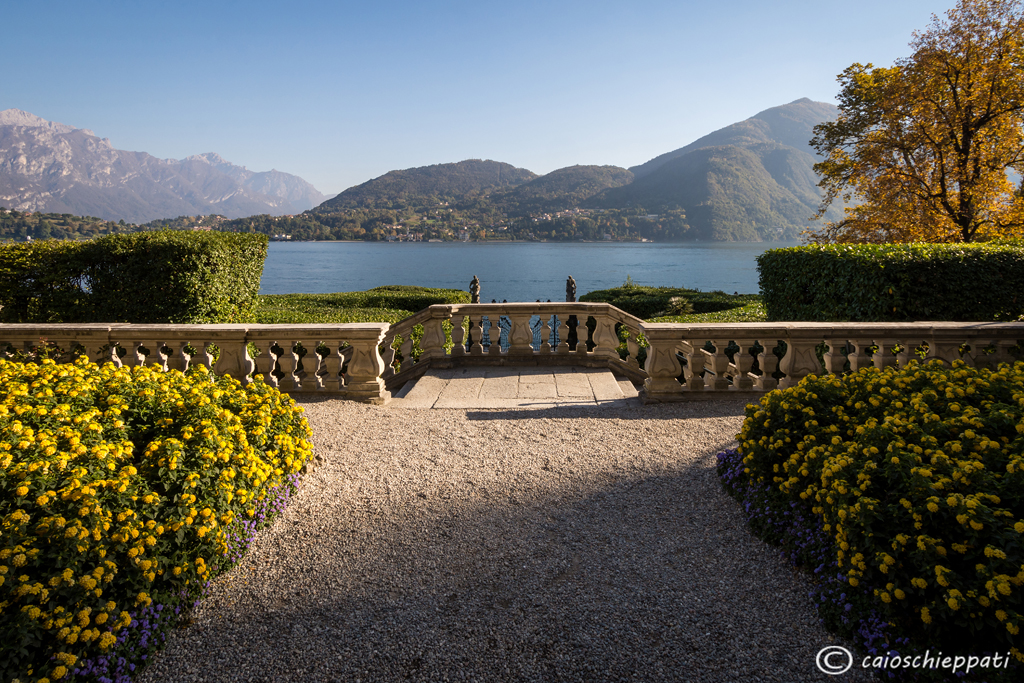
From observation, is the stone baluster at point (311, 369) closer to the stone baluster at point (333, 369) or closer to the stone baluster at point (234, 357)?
the stone baluster at point (333, 369)

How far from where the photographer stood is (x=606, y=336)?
28.1ft

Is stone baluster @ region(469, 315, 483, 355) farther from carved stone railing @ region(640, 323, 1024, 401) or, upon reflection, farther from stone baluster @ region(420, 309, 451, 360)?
carved stone railing @ region(640, 323, 1024, 401)

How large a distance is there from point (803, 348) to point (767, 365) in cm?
47

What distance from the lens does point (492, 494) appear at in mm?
4320

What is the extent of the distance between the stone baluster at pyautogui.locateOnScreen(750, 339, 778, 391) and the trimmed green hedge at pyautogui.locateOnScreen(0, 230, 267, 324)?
29.4 feet

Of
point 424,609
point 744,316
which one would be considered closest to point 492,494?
point 424,609

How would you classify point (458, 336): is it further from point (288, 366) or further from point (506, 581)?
point (506, 581)

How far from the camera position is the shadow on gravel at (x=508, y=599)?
2.59m

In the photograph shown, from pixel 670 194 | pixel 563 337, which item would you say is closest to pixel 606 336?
pixel 563 337

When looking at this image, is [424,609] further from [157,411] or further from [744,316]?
[744,316]

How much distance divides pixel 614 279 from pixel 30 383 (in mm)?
85720

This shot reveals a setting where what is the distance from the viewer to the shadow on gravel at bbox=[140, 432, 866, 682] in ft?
8.49

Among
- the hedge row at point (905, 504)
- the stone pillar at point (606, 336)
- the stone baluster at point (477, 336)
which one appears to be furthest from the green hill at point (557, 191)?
the hedge row at point (905, 504)

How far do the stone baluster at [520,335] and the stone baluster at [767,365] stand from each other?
3.43 meters
